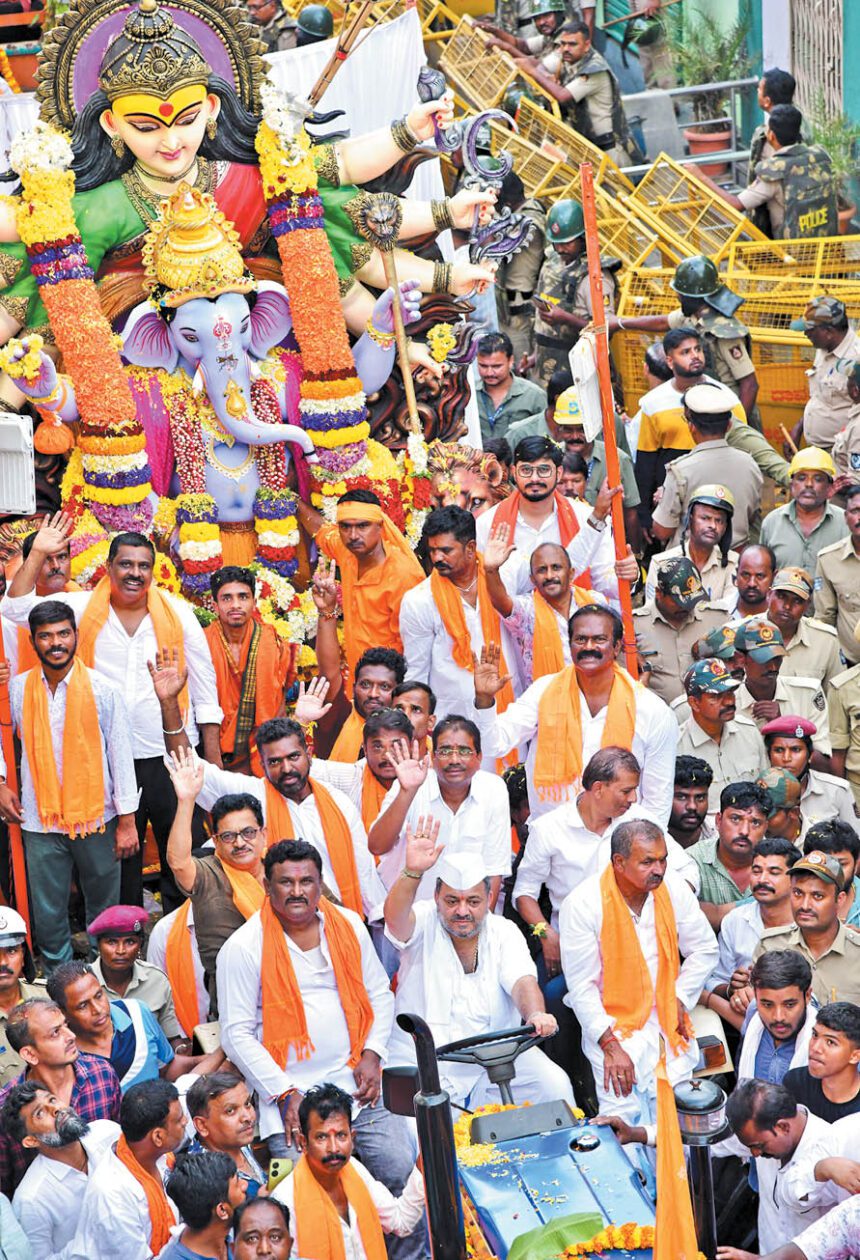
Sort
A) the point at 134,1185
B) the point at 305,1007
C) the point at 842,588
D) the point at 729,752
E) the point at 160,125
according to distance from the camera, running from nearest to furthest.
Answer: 1. the point at 134,1185
2. the point at 305,1007
3. the point at 729,752
4. the point at 842,588
5. the point at 160,125

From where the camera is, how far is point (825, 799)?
8250 mm

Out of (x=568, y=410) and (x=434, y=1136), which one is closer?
(x=434, y=1136)

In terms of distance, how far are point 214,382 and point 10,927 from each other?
3.41m

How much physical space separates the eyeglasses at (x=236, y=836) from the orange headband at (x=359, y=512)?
194 centimetres

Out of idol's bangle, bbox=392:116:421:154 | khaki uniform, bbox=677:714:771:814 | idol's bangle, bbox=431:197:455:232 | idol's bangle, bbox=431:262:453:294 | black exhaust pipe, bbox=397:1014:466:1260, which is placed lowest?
khaki uniform, bbox=677:714:771:814

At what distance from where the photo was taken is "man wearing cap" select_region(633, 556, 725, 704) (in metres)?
8.98

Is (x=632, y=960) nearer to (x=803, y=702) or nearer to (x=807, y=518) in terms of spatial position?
(x=803, y=702)

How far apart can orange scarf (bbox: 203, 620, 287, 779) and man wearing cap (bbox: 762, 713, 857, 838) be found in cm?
199

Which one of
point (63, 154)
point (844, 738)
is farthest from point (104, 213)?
point (844, 738)

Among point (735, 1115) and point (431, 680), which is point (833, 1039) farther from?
point (431, 680)

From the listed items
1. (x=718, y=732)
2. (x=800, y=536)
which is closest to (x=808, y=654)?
(x=718, y=732)

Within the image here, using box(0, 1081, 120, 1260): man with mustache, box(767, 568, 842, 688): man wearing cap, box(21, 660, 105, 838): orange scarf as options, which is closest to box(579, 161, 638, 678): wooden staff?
box(767, 568, 842, 688): man wearing cap

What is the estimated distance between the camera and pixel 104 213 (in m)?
9.56

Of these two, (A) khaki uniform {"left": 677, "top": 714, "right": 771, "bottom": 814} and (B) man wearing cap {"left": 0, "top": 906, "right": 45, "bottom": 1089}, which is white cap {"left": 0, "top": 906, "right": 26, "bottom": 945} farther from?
(A) khaki uniform {"left": 677, "top": 714, "right": 771, "bottom": 814}
